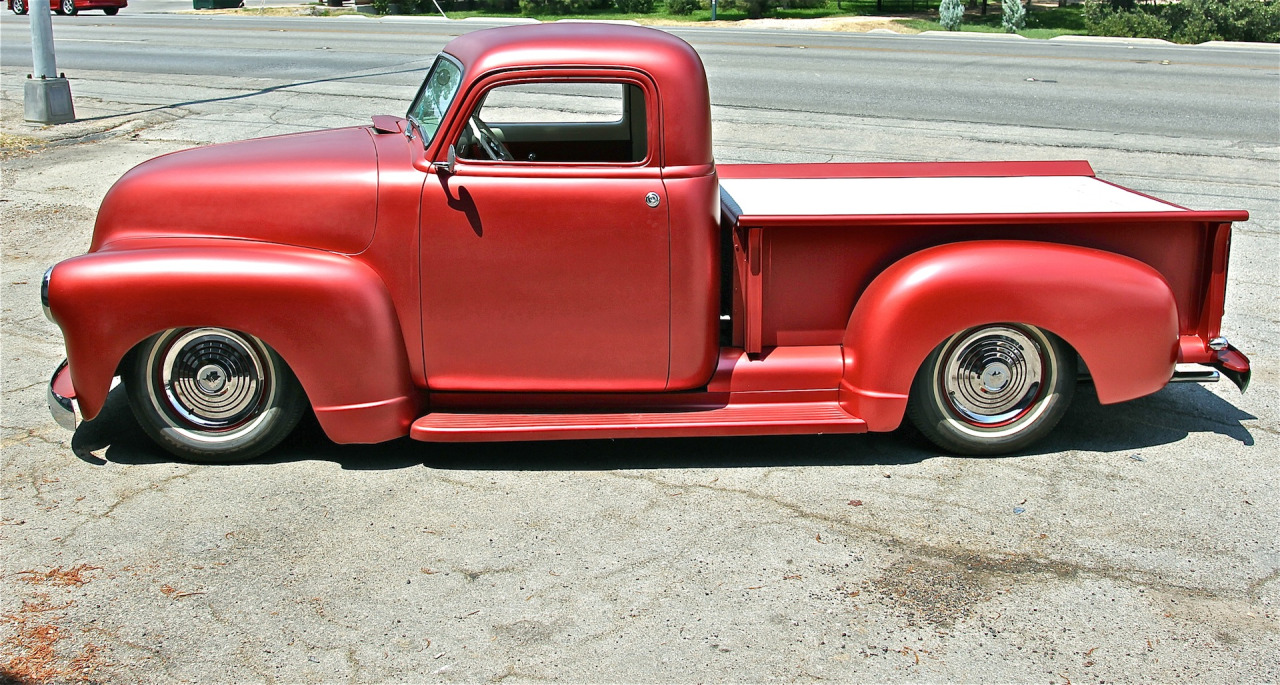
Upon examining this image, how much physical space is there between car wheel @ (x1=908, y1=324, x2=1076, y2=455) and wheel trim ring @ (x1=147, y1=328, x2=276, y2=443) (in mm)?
2680

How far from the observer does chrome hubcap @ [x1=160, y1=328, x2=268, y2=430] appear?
4.45 meters

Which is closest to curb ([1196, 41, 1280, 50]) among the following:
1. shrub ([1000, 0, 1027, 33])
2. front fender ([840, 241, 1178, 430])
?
shrub ([1000, 0, 1027, 33])

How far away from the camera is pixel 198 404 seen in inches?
178

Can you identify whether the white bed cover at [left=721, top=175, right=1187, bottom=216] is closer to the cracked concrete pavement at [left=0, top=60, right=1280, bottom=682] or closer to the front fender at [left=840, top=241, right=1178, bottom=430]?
the front fender at [left=840, top=241, right=1178, bottom=430]

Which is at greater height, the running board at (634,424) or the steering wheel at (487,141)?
the steering wheel at (487,141)

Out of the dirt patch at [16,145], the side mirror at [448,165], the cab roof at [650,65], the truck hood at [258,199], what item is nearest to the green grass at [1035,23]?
the dirt patch at [16,145]

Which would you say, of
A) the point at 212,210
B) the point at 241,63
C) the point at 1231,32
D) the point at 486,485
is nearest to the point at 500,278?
the point at 486,485

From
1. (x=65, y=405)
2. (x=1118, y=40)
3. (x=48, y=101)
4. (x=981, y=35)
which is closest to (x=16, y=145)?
(x=48, y=101)

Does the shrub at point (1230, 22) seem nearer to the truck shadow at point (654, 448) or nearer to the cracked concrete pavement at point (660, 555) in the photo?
the cracked concrete pavement at point (660, 555)

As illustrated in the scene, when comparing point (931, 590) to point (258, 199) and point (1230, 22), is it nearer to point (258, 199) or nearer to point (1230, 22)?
point (258, 199)

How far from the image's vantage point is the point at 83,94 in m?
15.1

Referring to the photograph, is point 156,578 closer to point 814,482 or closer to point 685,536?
point 685,536

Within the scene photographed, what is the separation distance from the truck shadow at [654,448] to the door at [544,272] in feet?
1.17

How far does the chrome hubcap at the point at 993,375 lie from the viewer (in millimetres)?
4582
